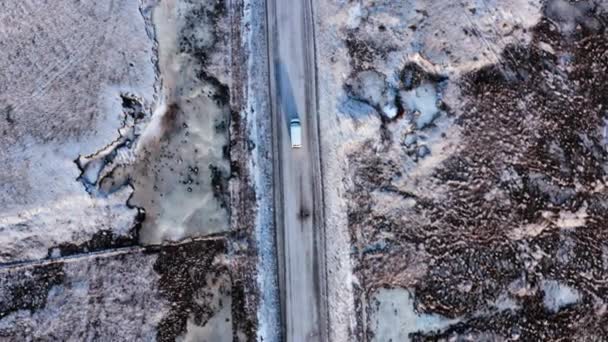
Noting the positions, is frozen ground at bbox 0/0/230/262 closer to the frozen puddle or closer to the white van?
the white van

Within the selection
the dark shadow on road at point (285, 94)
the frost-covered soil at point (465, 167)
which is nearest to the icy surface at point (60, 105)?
the dark shadow on road at point (285, 94)

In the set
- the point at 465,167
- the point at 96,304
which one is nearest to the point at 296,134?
the point at 465,167

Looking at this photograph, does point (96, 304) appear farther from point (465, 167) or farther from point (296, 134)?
point (465, 167)

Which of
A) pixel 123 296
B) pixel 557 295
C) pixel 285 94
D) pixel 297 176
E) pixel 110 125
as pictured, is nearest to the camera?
pixel 557 295

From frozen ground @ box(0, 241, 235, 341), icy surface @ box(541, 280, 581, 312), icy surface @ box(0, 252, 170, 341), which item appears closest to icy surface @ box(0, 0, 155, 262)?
frozen ground @ box(0, 241, 235, 341)

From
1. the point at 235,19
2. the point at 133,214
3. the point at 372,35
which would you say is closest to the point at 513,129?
the point at 372,35
